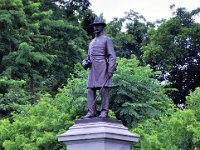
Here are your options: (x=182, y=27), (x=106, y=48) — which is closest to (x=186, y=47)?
(x=182, y=27)

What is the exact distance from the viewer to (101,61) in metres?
11.9

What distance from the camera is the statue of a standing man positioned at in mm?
11844

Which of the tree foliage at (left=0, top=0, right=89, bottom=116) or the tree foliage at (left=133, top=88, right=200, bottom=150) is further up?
the tree foliage at (left=0, top=0, right=89, bottom=116)

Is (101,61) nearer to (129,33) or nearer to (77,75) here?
(77,75)

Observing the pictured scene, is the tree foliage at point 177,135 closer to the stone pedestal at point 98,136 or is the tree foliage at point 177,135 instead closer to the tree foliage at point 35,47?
the stone pedestal at point 98,136

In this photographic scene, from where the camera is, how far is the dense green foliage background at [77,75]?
1789 centimetres

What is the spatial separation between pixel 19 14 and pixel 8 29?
0.70 meters

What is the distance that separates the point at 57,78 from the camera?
1065 inches

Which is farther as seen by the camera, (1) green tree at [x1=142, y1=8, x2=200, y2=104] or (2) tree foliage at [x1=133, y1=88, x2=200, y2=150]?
(1) green tree at [x1=142, y1=8, x2=200, y2=104]

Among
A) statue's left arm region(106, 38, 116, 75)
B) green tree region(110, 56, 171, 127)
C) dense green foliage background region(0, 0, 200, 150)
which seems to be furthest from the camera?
green tree region(110, 56, 171, 127)

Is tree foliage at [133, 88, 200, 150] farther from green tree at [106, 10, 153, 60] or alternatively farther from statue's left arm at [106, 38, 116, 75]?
green tree at [106, 10, 153, 60]

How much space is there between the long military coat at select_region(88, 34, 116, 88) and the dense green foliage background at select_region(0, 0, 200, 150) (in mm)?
4535

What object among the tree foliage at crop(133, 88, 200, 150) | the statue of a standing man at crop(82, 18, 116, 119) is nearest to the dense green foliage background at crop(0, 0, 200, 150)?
the tree foliage at crop(133, 88, 200, 150)

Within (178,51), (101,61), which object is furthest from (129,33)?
(101,61)
